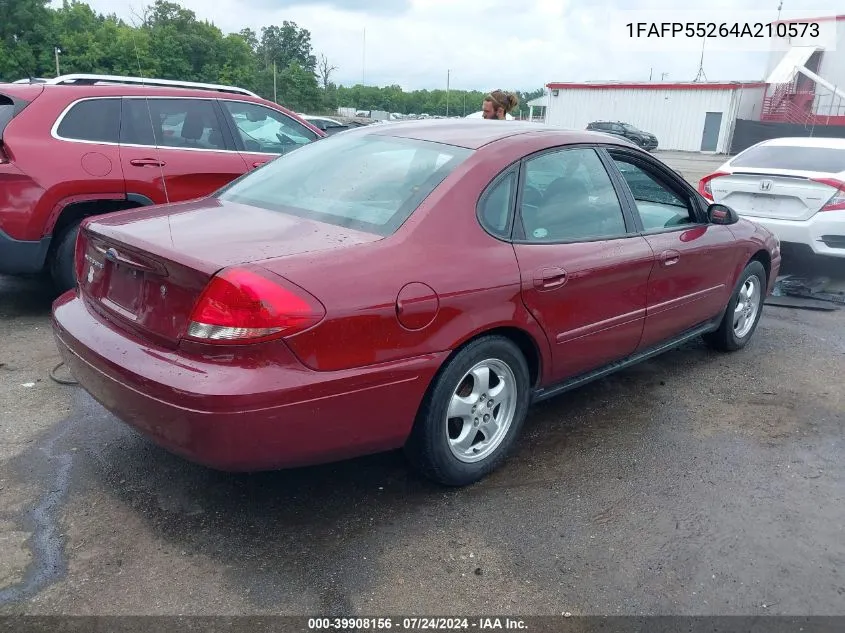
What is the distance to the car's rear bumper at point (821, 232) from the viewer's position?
21.4 ft

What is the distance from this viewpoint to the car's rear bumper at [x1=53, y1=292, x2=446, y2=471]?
2.38m

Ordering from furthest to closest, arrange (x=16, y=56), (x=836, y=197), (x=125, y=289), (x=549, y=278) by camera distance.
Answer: (x=16, y=56) < (x=836, y=197) < (x=549, y=278) < (x=125, y=289)

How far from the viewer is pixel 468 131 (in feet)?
11.6

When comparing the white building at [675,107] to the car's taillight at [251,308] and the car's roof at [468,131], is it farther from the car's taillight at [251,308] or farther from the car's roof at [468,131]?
the car's taillight at [251,308]

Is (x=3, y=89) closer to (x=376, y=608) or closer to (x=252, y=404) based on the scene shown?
(x=252, y=404)

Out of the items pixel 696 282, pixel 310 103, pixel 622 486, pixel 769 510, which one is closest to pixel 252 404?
pixel 622 486

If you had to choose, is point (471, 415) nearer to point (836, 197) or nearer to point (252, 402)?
point (252, 402)

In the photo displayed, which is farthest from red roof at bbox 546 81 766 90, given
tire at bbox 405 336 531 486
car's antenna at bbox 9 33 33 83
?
tire at bbox 405 336 531 486

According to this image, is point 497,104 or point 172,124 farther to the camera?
point 497,104

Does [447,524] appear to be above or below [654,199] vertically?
below

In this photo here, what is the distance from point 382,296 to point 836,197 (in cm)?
569

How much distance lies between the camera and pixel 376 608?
2383mm

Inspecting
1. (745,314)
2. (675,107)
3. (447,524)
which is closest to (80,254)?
(447,524)

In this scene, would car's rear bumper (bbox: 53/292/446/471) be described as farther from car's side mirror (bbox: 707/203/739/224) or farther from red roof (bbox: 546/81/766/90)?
red roof (bbox: 546/81/766/90)
